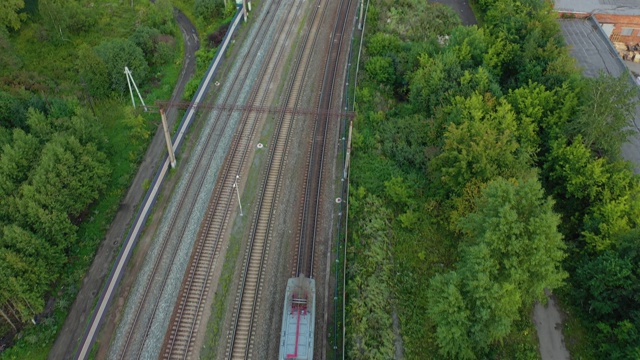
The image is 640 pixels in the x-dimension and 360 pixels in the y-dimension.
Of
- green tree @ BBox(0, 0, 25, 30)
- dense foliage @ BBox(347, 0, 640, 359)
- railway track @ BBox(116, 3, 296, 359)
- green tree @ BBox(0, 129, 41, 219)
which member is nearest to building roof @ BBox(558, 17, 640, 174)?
dense foliage @ BBox(347, 0, 640, 359)

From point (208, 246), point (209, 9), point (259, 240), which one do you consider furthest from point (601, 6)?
point (208, 246)

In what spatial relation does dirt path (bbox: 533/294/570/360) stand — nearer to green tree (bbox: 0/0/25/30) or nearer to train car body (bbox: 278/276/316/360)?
train car body (bbox: 278/276/316/360)

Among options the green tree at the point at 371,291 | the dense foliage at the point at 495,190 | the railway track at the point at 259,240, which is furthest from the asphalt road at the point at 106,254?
the dense foliage at the point at 495,190

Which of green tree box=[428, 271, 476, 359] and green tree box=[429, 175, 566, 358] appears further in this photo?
green tree box=[428, 271, 476, 359]

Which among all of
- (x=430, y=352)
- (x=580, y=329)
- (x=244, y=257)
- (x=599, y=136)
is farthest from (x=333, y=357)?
(x=599, y=136)

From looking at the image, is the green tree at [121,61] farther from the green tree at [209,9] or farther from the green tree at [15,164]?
the green tree at [15,164]

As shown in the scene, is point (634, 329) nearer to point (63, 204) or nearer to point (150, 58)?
point (63, 204)
